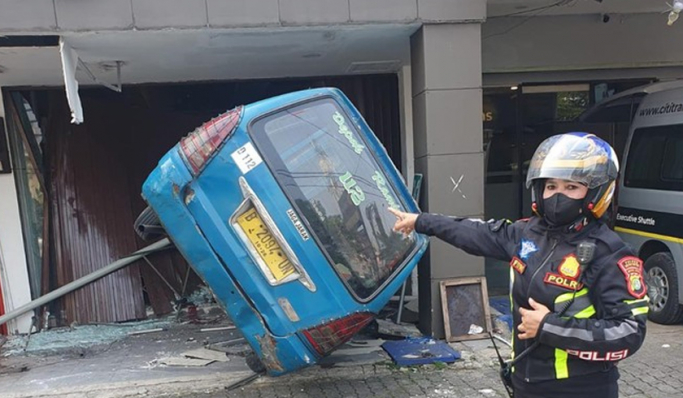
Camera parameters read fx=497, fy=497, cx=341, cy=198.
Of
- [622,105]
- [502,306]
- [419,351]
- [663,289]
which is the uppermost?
[622,105]

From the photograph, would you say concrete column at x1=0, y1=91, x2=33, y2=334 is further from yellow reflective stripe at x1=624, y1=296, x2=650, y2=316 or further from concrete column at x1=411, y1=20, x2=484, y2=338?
yellow reflective stripe at x1=624, y1=296, x2=650, y2=316

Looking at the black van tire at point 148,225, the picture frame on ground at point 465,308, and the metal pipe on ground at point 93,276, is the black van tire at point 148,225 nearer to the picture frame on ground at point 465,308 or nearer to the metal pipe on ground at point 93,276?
the metal pipe on ground at point 93,276

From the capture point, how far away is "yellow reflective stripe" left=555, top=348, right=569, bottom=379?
1.84 m

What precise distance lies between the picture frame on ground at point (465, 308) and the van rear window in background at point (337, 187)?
1320 mm

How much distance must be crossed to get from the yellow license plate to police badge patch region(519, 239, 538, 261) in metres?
1.63

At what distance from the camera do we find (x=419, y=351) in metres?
4.36

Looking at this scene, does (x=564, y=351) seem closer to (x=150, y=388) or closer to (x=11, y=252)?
(x=150, y=388)

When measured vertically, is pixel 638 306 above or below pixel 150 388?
above

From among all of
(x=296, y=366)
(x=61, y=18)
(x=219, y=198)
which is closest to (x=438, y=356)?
(x=296, y=366)

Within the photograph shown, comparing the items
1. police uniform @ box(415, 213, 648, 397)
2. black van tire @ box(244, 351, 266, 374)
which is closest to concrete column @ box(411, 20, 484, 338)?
black van tire @ box(244, 351, 266, 374)

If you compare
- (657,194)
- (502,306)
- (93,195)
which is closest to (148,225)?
(93,195)

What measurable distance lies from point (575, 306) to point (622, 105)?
557cm

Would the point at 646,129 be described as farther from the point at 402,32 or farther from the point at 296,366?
the point at 296,366

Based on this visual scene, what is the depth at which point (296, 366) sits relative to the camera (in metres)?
3.47
